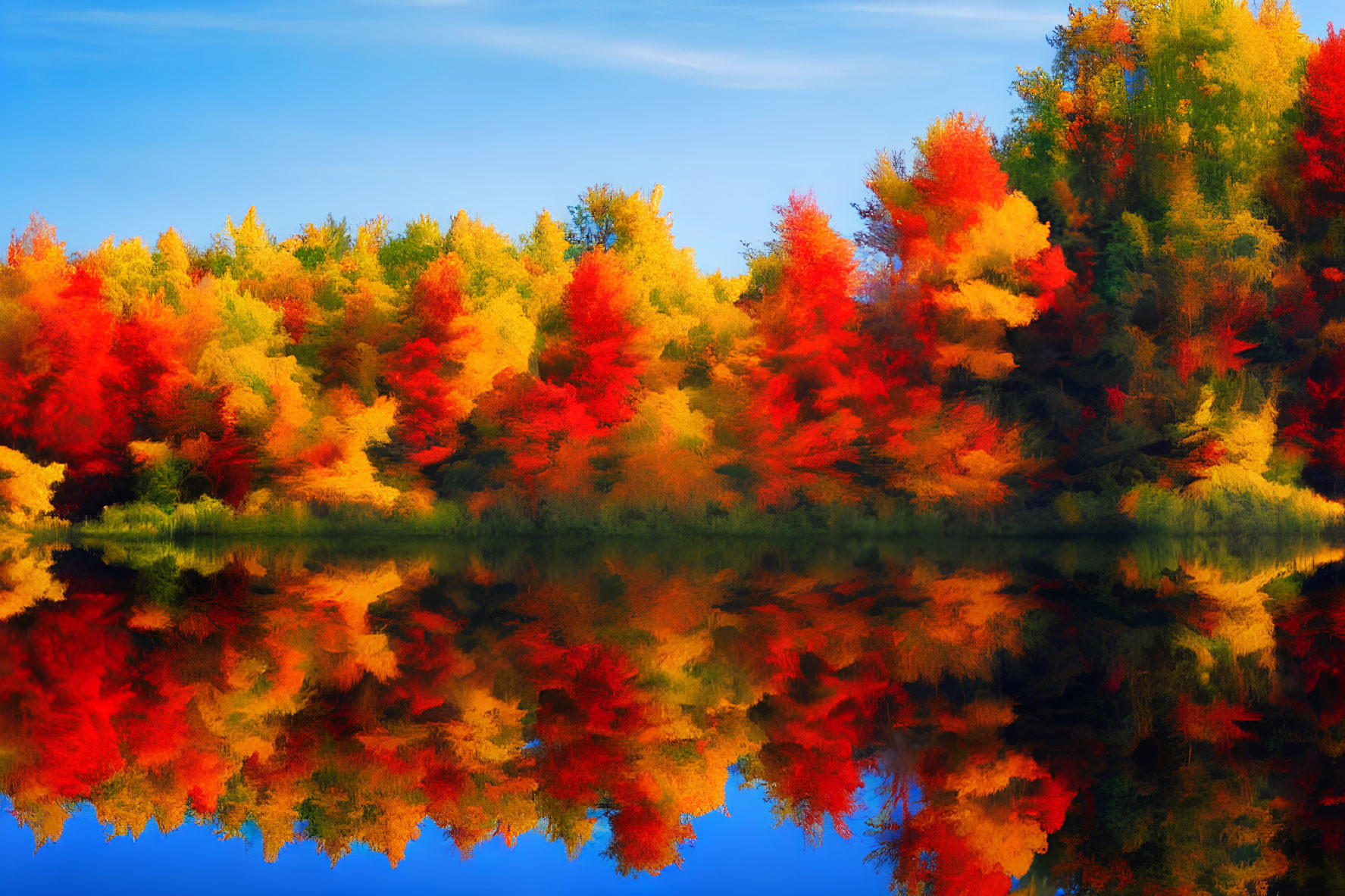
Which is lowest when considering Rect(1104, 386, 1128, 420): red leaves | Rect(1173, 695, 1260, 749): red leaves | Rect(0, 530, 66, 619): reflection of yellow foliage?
Rect(1173, 695, 1260, 749): red leaves

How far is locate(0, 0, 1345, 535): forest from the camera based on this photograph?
38.2m

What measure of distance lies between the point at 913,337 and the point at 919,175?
531cm

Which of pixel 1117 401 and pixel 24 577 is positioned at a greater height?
pixel 1117 401

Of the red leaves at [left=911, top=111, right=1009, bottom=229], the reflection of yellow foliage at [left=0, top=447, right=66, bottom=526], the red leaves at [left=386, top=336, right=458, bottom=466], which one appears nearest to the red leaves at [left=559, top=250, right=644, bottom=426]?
the red leaves at [left=386, top=336, right=458, bottom=466]

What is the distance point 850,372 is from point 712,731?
30057 millimetres

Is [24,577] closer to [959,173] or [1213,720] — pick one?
[1213,720]

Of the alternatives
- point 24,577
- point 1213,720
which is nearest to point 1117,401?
point 1213,720

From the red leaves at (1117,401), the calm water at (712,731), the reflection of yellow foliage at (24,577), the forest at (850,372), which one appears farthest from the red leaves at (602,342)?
the calm water at (712,731)

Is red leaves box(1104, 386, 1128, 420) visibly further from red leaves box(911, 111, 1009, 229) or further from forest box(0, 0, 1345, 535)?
red leaves box(911, 111, 1009, 229)

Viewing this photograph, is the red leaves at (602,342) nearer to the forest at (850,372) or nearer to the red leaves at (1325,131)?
the forest at (850,372)

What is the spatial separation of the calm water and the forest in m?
20.0

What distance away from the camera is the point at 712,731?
1038cm

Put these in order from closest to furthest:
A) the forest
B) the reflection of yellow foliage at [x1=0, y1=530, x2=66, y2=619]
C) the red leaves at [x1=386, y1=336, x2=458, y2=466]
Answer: the reflection of yellow foliage at [x1=0, y1=530, x2=66, y2=619]
the forest
the red leaves at [x1=386, y1=336, x2=458, y2=466]

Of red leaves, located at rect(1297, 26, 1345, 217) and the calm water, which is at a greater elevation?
red leaves, located at rect(1297, 26, 1345, 217)
